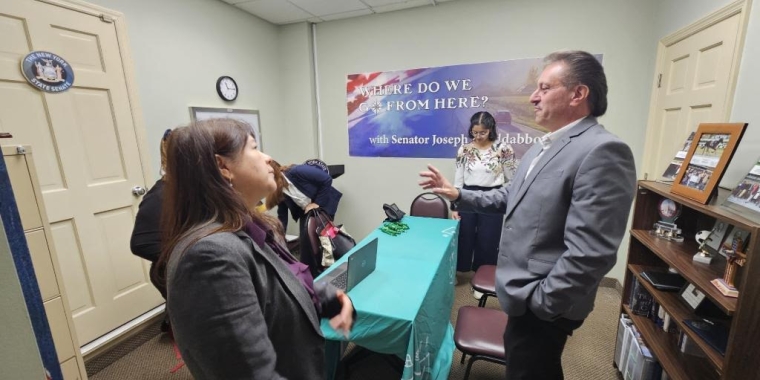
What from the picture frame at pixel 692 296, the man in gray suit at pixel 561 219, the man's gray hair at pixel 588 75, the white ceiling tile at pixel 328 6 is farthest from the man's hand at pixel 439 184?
the white ceiling tile at pixel 328 6

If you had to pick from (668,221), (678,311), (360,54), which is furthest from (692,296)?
(360,54)

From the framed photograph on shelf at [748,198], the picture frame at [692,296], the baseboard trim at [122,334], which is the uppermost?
the framed photograph on shelf at [748,198]

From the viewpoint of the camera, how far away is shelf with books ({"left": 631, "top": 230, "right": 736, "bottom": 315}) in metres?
1.11

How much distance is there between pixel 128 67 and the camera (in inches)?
87.4

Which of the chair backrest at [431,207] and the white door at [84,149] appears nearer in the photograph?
the white door at [84,149]

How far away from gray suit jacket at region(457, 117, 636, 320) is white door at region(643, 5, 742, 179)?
123 cm

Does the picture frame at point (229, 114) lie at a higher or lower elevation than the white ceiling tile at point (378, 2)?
lower

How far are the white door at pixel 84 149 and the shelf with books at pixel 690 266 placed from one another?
3.27m

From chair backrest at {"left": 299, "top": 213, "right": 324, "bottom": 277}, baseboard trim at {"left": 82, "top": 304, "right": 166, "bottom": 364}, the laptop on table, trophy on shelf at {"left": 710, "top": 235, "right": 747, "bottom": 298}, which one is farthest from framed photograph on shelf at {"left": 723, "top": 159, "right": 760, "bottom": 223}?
baseboard trim at {"left": 82, "top": 304, "right": 166, "bottom": 364}

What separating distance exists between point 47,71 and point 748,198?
344cm

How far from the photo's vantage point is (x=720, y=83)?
1705mm

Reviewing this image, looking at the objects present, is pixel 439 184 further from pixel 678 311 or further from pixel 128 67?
pixel 128 67

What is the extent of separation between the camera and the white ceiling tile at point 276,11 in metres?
2.99

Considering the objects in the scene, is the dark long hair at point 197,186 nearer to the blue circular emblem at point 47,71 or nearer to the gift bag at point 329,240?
the gift bag at point 329,240
